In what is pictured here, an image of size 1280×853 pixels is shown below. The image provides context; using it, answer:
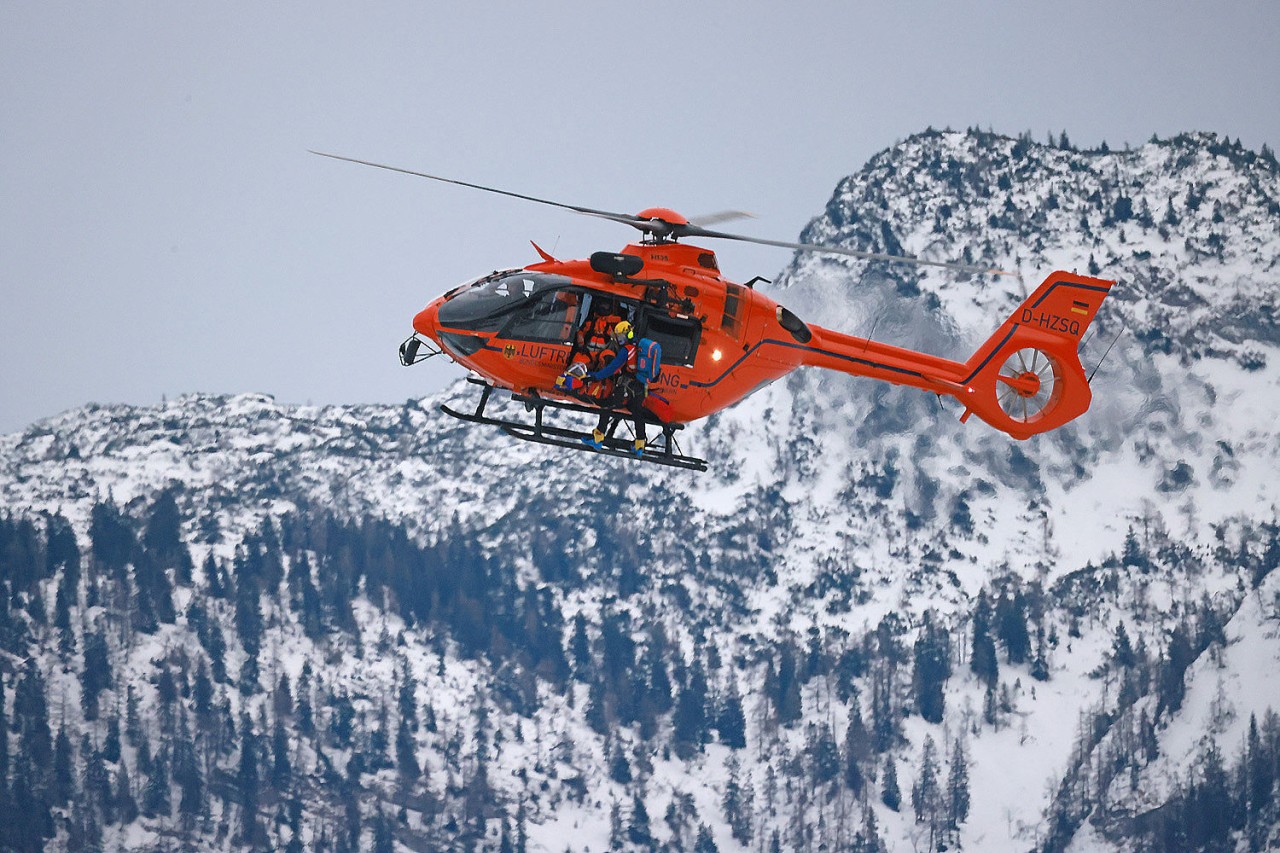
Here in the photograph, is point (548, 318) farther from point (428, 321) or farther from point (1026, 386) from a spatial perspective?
point (1026, 386)

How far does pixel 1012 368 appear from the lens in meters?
Answer: 46.1

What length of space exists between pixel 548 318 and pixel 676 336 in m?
2.87

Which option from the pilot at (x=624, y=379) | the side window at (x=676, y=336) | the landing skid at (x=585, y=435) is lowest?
the landing skid at (x=585, y=435)

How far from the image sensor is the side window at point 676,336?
133 feet

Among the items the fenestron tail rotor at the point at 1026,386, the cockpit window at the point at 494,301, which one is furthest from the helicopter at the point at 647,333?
the fenestron tail rotor at the point at 1026,386

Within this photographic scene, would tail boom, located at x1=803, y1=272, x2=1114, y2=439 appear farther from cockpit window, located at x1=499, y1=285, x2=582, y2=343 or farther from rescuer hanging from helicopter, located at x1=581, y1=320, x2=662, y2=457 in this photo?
cockpit window, located at x1=499, y1=285, x2=582, y2=343

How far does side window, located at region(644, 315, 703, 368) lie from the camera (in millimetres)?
40469

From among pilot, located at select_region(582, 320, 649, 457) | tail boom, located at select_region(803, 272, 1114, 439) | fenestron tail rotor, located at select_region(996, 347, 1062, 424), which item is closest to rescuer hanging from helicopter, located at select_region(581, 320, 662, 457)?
pilot, located at select_region(582, 320, 649, 457)

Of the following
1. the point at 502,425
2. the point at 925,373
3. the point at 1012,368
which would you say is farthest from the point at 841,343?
the point at 502,425

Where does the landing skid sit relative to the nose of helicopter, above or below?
below

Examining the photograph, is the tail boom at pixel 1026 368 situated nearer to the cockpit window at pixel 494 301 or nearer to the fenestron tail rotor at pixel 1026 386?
the fenestron tail rotor at pixel 1026 386

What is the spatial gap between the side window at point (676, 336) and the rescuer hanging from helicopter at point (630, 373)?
0.46m

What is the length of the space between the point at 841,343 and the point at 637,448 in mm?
6727

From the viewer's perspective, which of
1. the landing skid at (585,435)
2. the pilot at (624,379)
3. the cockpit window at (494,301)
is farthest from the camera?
the cockpit window at (494,301)
